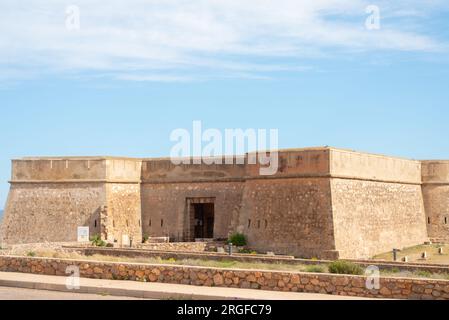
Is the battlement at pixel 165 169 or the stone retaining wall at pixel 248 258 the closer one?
the stone retaining wall at pixel 248 258

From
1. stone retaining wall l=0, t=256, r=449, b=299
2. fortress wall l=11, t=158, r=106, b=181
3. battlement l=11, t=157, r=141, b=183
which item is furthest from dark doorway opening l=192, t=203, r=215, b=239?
stone retaining wall l=0, t=256, r=449, b=299

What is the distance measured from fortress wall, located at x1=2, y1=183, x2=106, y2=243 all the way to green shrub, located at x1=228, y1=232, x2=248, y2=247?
6274 millimetres

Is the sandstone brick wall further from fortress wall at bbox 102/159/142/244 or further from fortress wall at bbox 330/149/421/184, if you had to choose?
fortress wall at bbox 330/149/421/184

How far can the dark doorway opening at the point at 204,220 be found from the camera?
33875 mm

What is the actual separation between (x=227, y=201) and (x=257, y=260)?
36.8ft

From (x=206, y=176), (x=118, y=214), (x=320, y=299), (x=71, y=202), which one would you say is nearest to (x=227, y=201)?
(x=206, y=176)

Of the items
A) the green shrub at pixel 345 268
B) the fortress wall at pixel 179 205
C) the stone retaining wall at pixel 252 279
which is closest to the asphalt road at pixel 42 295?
the stone retaining wall at pixel 252 279

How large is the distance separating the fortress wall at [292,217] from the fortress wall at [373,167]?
1152 millimetres

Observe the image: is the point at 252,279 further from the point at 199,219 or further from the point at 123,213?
the point at 199,219

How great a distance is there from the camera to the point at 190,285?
49.8ft

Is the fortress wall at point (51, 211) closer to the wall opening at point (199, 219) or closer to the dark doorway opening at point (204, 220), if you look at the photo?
the wall opening at point (199, 219)

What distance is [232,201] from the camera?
104 feet

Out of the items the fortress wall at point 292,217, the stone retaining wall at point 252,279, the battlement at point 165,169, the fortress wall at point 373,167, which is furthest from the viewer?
the battlement at point 165,169
